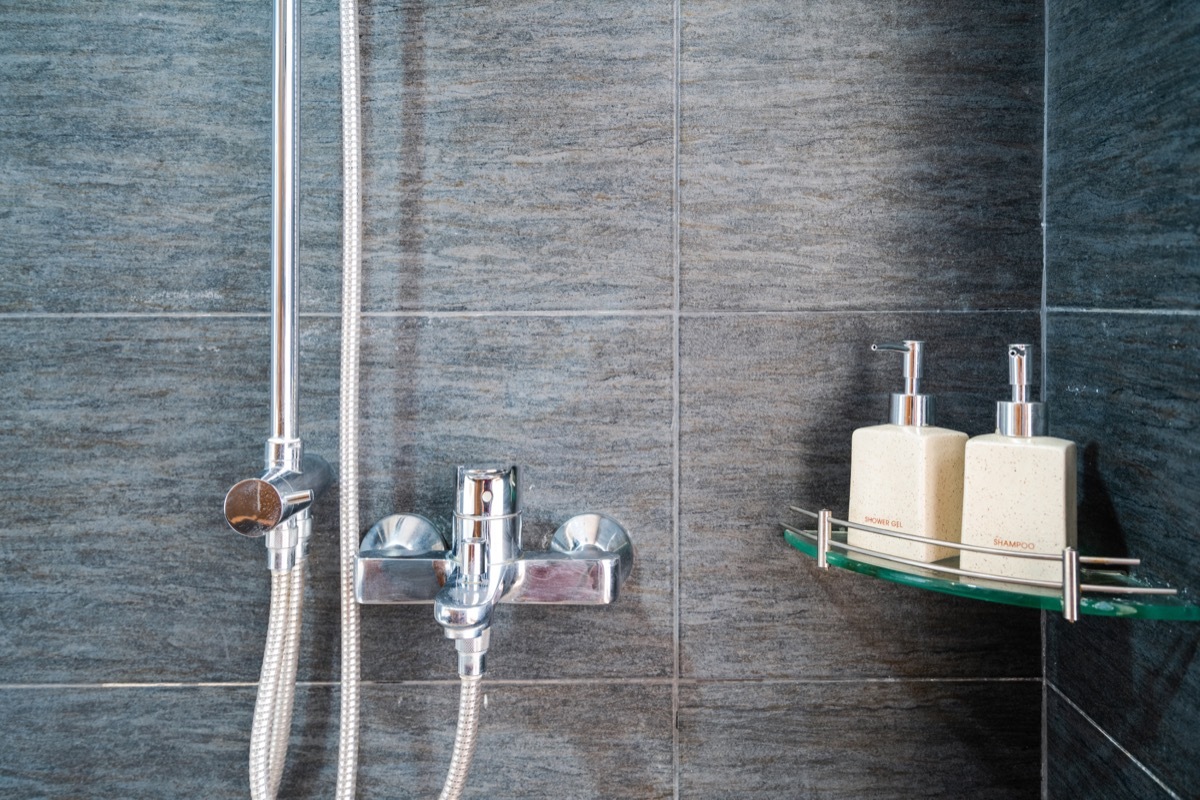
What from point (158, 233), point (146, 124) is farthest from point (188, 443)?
point (146, 124)

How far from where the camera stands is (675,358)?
697mm

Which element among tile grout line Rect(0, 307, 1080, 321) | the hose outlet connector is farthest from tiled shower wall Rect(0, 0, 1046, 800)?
the hose outlet connector

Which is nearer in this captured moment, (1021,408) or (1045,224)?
(1021,408)

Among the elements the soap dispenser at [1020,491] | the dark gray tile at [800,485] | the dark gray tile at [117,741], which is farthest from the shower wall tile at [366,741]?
the soap dispenser at [1020,491]

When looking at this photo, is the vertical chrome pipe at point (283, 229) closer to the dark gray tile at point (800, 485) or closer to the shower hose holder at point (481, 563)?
the shower hose holder at point (481, 563)

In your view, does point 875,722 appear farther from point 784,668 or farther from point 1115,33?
point 1115,33

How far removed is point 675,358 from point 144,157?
53cm

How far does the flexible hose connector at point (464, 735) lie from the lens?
2.01ft

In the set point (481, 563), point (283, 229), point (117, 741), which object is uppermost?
point (283, 229)

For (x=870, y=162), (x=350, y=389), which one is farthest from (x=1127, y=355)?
(x=350, y=389)

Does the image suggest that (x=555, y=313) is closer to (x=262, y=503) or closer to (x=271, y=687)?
(x=262, y=503)

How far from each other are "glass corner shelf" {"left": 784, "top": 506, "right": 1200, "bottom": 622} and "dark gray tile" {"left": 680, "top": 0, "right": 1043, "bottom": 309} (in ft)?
0.78

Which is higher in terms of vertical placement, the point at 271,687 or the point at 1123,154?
the point at 1123,154

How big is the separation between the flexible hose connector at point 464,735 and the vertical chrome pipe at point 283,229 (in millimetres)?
234
